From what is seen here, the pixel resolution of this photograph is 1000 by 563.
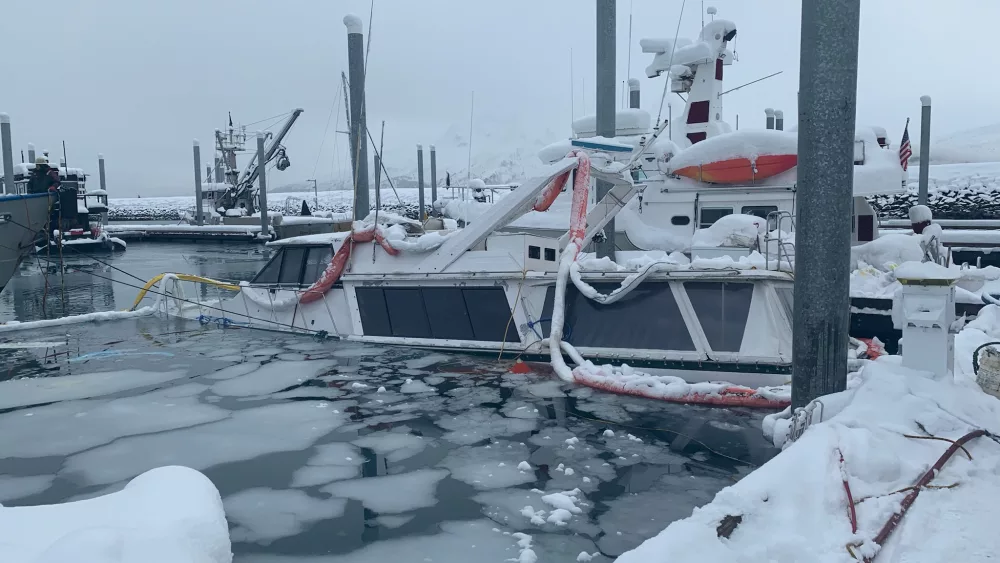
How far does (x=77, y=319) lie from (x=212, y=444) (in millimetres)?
10666

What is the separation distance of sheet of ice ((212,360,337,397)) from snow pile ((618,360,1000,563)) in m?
6.17

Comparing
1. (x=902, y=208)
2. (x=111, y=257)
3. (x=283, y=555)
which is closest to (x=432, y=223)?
(x=283, y=555)

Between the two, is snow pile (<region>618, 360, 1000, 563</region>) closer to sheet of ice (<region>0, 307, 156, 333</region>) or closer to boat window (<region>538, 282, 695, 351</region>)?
boat window (<region>538, 282, 695, 351</region>)

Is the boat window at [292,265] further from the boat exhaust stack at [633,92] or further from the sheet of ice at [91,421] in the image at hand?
the boat exhaust stack at [633,92]

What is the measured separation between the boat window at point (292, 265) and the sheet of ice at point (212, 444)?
15.9 feet

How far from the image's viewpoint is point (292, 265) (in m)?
12.0

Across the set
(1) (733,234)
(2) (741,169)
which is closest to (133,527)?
(1) (733,234)

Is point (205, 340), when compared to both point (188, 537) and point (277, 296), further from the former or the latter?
point (188, 537)

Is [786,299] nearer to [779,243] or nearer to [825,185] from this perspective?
[779,243]

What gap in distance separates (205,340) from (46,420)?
481cm

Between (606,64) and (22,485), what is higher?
(606,64)

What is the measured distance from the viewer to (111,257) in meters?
36.8

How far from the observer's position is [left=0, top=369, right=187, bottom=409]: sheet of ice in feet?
26.4

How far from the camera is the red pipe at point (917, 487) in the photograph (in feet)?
10.2
